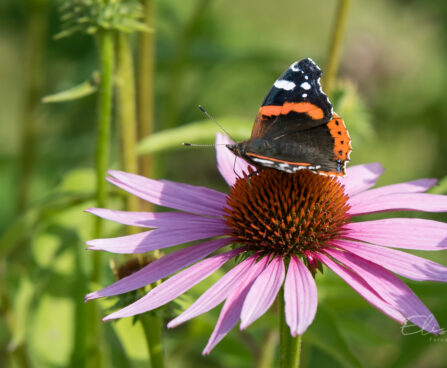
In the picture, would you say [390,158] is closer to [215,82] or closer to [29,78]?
[215,82]

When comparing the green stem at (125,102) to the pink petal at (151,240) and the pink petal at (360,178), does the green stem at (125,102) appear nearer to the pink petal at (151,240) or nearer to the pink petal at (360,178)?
the pink petal at (151,240)

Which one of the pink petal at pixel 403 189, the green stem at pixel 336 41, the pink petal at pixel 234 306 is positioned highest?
the green stem at pixel 336 41

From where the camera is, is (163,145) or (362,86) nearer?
(163,145)

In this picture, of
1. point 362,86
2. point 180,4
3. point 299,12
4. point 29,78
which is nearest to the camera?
point 29,78

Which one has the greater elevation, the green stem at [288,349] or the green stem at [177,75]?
the green stem at [177,75]

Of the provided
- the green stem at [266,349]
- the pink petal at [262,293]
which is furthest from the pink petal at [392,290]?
the green stem at [266,349]

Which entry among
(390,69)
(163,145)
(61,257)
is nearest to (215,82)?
(163,145)
